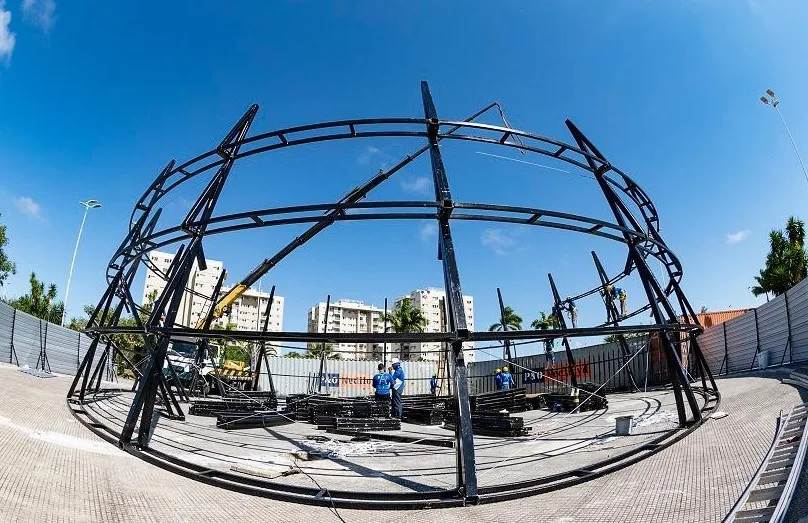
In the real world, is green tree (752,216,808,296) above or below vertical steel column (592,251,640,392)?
above

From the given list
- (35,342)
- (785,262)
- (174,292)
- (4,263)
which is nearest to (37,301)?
(4,263)

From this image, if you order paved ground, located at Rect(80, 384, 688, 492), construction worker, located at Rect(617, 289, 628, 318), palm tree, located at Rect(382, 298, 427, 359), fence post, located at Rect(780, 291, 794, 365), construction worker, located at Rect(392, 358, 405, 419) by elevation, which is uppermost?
palm tree, located at Rect(382, 298, 427, 359)

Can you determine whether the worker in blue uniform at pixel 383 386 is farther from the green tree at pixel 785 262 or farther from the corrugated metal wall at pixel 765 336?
the green tree at pixel 785 262

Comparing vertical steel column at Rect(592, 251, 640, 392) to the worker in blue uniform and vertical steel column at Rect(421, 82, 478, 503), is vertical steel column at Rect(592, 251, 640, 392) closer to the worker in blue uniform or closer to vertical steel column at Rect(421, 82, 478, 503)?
the worker in blue uniform

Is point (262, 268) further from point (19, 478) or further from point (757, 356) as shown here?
point (757, 356)

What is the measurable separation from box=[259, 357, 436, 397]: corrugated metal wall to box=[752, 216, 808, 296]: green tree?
3494 centimetres

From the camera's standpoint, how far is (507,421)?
9.54 metres

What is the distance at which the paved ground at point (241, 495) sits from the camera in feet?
12.2

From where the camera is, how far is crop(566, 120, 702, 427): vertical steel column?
7.18 meters

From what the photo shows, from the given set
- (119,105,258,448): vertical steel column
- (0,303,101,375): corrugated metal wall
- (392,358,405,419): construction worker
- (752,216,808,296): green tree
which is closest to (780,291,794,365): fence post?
(392,358,405,419): construction worker

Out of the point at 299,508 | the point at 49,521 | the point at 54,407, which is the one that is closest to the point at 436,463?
the point at 299,508

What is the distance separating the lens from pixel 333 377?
3002 cm

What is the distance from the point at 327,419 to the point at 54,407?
5.61m

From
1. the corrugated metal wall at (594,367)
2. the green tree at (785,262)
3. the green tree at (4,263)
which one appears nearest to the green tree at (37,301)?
the green tree at (4,263)
